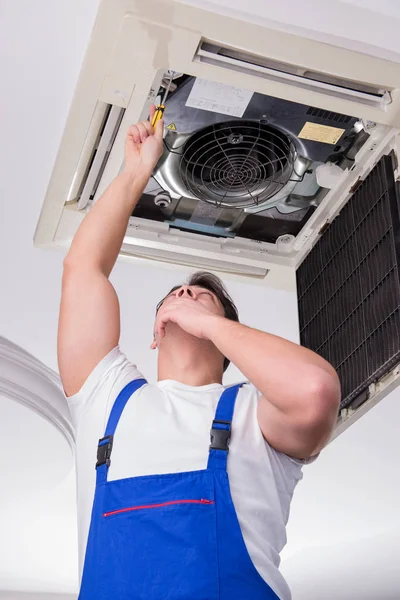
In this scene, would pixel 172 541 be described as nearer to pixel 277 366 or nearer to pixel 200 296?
pixel 277 366

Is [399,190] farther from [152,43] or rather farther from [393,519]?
[393,519]

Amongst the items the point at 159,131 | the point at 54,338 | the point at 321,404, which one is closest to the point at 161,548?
the point at 321,404

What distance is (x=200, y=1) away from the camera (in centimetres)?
142

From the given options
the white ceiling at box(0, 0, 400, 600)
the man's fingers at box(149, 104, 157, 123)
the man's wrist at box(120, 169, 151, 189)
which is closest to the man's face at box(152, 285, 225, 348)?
the man's wrist at box(120, 169, 151, 189)

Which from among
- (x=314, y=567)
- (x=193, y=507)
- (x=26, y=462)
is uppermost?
(x=193, y=507)

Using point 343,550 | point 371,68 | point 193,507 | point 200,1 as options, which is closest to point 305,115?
point 371,68

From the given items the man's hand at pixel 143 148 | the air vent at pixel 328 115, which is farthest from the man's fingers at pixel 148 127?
the air vent at pixel 328 115

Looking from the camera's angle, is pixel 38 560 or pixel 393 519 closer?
pixel 393 519

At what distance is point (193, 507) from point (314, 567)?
15.6 ft

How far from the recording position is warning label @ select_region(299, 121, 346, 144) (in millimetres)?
1712

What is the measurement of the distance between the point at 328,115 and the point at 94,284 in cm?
72

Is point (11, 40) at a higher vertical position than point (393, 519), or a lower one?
higher

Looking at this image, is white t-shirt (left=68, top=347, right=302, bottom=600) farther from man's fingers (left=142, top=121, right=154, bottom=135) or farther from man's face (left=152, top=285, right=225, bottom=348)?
man's fingers (left=142, top=121, right=154, bottom=135)

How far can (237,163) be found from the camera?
5.96 feet
